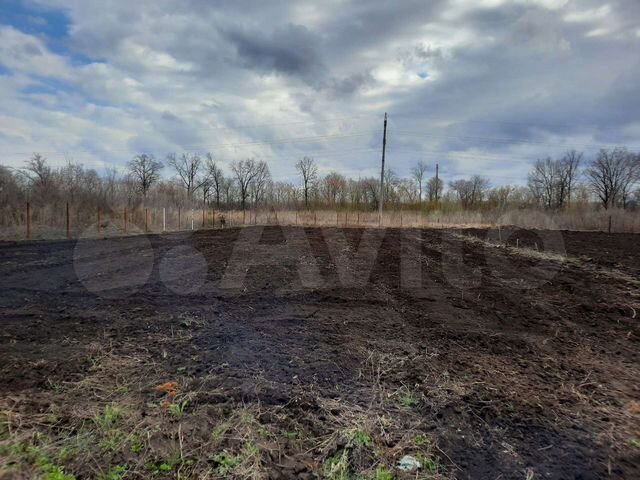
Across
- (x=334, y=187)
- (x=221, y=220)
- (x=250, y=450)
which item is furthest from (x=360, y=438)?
(x=334, y=187)

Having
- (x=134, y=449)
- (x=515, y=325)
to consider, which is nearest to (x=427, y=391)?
(x=134, y=449)

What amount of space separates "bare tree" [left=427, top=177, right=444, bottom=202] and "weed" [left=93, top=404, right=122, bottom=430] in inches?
1835

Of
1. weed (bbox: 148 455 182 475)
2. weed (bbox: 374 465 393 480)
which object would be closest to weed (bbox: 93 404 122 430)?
weed (bbox: 148 455 182 475)

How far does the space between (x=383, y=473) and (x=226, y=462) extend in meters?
0.86

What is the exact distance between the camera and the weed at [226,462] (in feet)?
6.79

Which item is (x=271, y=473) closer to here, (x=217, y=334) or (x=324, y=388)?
(x=324, y=388)

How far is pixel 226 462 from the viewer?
83.7 inches

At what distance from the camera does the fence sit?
54.2 ft

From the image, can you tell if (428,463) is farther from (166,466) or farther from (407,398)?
(166,466)

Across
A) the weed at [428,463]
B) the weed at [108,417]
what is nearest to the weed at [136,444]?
the weed at [108,417]

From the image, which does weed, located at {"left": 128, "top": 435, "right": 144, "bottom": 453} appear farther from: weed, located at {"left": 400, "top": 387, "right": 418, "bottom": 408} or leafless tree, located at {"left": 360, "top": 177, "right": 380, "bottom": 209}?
leafless tree, located at {"left": 360, "top": 177, "right": 380, "bottom": 209}

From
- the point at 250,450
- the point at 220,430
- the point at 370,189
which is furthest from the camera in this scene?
the point at 370,189

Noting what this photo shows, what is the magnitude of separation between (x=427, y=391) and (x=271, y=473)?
4.87ft

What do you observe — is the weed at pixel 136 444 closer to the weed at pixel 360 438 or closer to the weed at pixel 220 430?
the weed at pixel 220 430
